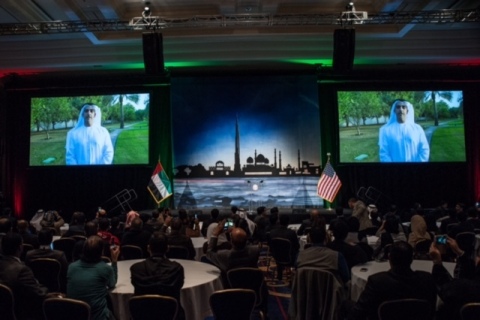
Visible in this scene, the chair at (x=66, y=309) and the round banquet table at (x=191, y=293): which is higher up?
the chair at (x=66, y=309)

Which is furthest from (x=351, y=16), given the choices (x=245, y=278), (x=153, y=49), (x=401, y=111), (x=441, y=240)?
(x=245, y=278)

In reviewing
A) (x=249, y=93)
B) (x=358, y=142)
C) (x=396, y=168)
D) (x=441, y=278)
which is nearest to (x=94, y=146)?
(x=249, y=93)

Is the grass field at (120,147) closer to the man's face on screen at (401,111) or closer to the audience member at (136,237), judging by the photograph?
the man's face on screen at (401,111)

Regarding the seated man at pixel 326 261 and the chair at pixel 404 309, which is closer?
the chair at pixel 404 309

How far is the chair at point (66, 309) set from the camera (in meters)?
3.47

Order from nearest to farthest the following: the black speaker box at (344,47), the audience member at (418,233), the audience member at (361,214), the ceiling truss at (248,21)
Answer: the audience member at (418,233)
the audience member at (361,214)
the black speaker box at (344,47)
the ceiling truss at (248,21)

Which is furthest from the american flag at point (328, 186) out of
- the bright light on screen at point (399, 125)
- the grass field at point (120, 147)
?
the grass field at point (120, 147)

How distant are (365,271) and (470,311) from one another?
5.33 feet

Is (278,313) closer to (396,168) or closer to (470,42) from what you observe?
(396,168)

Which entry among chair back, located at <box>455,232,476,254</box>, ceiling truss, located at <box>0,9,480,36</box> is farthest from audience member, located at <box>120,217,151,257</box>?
ceiling truss, located at <box>0,9,480,36</box>

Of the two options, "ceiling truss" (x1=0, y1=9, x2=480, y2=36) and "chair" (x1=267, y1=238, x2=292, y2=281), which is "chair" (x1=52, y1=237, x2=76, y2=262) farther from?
"ceiling truss" (x1=0, y1=9, x2=480, y2=36)

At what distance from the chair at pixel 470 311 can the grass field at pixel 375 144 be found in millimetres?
11953

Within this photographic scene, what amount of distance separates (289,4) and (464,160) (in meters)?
7.73

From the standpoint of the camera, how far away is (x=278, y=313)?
594cm
